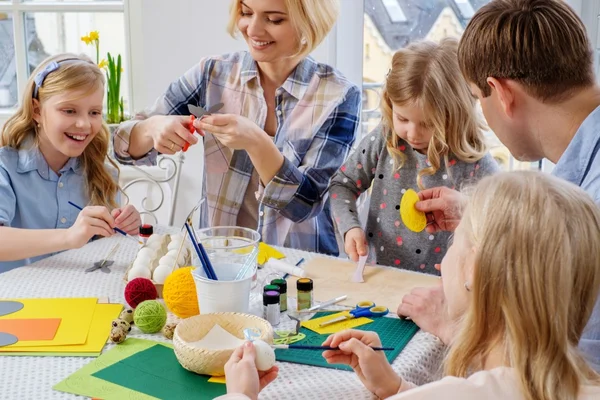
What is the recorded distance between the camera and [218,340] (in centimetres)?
119

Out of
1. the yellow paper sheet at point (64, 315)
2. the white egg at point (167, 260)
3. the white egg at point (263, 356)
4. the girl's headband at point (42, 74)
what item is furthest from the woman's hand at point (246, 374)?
the girl's headband at point (42, 74)

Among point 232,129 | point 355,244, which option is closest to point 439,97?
→ point 355,244

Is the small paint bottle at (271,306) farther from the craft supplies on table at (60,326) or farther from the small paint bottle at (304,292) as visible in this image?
the craft supplies on table at (60,326)

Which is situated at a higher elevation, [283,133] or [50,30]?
[50,30]

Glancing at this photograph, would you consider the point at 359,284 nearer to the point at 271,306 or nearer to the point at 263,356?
the point at 271,306

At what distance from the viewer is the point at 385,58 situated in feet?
9.18

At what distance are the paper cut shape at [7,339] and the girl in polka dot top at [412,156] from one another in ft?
2.62

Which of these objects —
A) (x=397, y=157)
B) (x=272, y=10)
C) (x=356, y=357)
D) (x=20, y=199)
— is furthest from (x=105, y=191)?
(x=356, y=357)

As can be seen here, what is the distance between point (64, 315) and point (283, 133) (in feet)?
3.00

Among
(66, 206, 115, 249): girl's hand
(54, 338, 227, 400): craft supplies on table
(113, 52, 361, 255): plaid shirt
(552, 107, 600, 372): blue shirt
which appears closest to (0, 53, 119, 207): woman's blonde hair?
(113, 52, 361, 255): plaid shirt

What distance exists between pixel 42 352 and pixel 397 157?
1.12 meters

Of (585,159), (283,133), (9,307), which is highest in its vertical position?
(585,159)

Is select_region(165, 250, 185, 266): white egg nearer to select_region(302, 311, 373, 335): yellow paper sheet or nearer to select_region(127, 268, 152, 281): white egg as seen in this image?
select_region(127, 268, 152, 281): white egg

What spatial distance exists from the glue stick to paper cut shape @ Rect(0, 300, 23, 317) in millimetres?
537
